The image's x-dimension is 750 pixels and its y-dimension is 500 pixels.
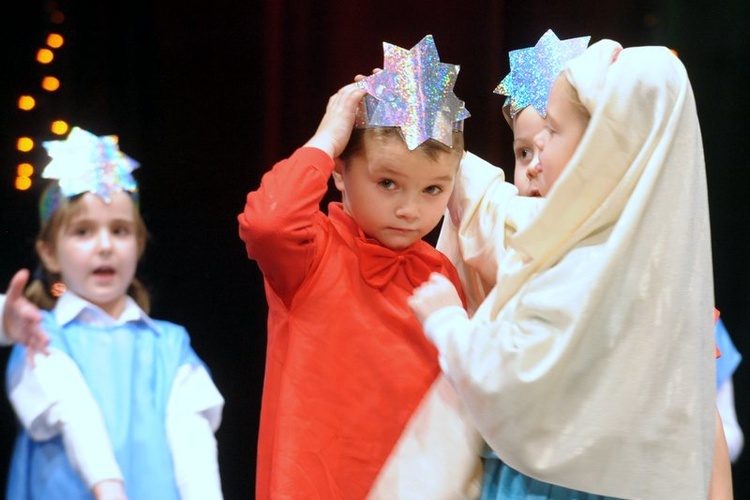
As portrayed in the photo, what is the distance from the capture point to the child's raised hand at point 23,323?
1.85 metres

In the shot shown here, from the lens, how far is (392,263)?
2061mm

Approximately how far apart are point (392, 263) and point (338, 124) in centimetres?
29

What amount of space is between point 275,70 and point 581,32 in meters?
0.99

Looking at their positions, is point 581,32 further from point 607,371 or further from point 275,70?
point 607,371

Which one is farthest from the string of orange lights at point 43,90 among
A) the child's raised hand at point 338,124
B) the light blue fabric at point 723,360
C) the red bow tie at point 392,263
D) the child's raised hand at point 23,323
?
the light blue fabric at point 723,360

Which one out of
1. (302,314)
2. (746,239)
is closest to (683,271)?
(302,314)

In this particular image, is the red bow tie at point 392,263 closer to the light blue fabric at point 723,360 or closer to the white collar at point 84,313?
the white collar at point 84,313

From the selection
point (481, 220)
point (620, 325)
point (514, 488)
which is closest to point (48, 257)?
point (481, 220)

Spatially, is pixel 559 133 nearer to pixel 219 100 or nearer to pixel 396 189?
pixel 396 189

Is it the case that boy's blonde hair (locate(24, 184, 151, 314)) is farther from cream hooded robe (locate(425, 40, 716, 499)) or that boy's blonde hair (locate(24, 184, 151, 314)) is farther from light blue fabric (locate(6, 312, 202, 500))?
cream hooded robe (locate(425, 40, 716, 499))

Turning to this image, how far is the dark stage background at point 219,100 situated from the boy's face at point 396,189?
2.73ft

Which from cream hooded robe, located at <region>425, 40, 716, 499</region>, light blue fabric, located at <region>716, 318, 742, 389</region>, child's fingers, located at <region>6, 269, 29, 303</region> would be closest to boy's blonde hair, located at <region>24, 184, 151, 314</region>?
child's fingers, located at <region>6, 269, 29, 303</region>

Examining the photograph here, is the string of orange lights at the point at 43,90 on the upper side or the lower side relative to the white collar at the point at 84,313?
upper

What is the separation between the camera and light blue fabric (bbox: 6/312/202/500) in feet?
6.31
